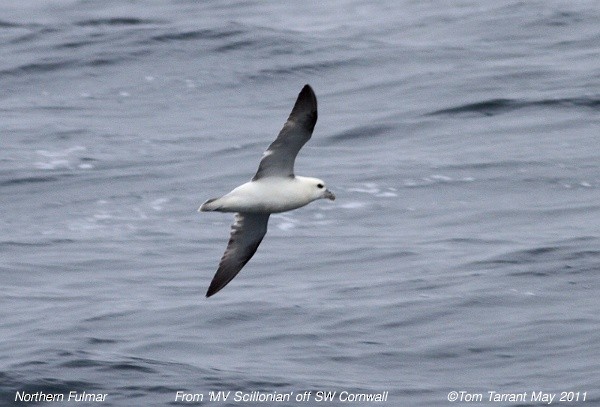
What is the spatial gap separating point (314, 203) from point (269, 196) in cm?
839

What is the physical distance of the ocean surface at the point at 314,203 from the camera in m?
16.6

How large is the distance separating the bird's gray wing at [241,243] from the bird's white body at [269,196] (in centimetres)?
100

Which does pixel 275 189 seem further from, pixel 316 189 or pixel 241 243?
→ pixel 241 243

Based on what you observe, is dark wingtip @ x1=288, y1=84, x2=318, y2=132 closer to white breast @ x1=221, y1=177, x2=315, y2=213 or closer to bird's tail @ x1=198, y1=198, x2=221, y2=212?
white breast @ x1=221, y1=177, x2=315, y2=213

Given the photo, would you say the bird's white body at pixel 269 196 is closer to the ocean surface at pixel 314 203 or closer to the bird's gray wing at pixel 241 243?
the bird's gray wing at pixel 241 243

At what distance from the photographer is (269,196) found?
14188 millimetres

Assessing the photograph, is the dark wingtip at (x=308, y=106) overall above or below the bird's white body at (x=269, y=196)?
above

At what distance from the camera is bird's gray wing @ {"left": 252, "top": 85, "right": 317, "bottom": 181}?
13.6 metres

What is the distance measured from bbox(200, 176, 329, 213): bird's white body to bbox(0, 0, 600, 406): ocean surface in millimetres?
2547

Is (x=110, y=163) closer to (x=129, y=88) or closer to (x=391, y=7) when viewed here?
(x=129, y=88)

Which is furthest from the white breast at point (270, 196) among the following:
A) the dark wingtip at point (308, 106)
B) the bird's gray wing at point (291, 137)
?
the dark wingtip at point (308, 106)

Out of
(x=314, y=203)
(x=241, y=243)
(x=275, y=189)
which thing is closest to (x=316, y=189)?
(x=275, y=189)

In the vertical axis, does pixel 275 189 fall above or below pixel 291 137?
below

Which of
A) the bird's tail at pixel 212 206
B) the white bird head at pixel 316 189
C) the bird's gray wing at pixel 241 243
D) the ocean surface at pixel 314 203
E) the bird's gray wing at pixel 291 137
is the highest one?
the bird's gray wing at pixel 291 137
